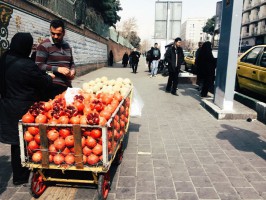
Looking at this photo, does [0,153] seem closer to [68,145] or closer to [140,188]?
[68,145]

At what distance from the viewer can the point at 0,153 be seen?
439cm

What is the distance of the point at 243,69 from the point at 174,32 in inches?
400

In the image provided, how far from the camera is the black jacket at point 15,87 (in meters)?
2.99

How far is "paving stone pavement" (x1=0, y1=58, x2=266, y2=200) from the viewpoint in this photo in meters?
3.20

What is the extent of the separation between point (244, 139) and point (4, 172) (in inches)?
173

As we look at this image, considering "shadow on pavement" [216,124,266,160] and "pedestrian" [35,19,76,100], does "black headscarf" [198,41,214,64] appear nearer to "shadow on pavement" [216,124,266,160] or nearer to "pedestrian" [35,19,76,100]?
"shadow on pavement" [216,124,266,160]

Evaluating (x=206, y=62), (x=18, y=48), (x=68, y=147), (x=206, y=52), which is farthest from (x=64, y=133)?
(x=206, y=52)

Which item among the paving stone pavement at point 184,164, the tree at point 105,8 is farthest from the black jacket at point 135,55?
the paving stone pavement at point 184,164

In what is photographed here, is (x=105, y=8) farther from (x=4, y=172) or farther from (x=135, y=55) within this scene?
(x=4, y=172)

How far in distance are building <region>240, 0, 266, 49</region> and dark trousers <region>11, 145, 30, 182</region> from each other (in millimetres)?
51977

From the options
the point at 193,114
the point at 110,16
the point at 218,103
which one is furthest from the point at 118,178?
the point at 110,16

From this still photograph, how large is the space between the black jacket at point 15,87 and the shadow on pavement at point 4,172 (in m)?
0.71

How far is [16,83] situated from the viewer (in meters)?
3.01

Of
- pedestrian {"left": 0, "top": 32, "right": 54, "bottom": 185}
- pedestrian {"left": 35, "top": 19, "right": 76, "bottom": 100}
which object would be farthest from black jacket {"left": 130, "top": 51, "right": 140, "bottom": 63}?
pedestrian {"left": 0, "top": 32, "right": 54, "bottom": 185}
